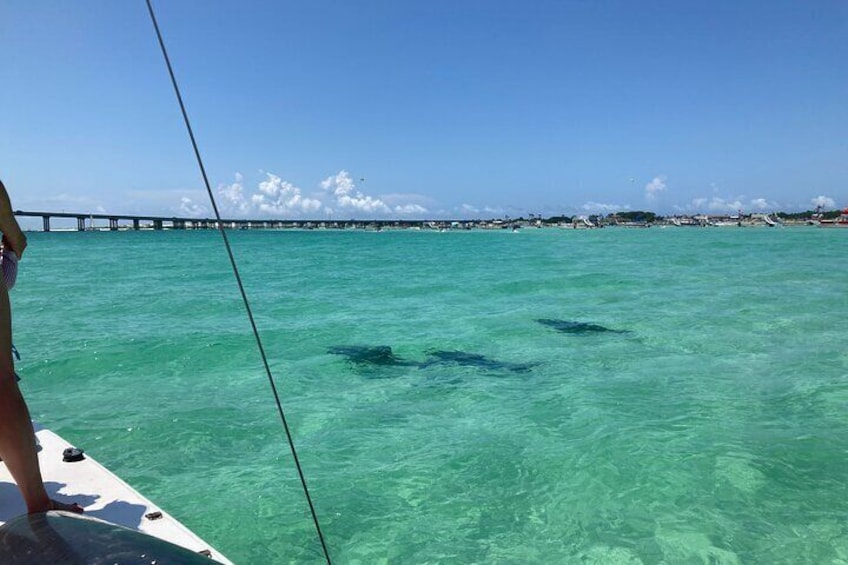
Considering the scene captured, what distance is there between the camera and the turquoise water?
548 cm

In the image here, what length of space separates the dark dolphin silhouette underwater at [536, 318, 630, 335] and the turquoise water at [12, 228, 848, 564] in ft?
1.45

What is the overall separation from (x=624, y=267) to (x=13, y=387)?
4073cm

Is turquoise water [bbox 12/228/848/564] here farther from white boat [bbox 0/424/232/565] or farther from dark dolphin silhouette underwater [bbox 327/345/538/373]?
white boat [bbox 0/424/232/565]

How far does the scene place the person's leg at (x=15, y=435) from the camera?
265 centimetres

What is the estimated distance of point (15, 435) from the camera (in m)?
2.69

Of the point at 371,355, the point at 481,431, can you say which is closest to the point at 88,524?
the point at 481,431

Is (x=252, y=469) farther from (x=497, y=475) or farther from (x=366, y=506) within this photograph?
(x=497, y=475)

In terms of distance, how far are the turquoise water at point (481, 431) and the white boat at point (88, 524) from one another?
1.72 metres

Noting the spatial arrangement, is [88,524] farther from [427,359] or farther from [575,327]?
[575,327]

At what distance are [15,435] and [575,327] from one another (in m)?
15.1

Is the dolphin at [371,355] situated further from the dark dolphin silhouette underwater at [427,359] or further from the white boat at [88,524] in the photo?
the white boat at [88,524]

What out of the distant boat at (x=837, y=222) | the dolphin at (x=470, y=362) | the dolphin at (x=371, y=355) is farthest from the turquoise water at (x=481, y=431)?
the distant boat at (x=837, y=222)

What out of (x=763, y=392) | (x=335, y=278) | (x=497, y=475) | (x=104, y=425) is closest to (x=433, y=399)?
(x=497, y=475)

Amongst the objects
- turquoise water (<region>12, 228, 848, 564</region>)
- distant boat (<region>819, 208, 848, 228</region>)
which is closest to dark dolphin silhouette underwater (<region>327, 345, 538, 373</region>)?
turquoise water (<region>12, 228, 848, 564</region>)
